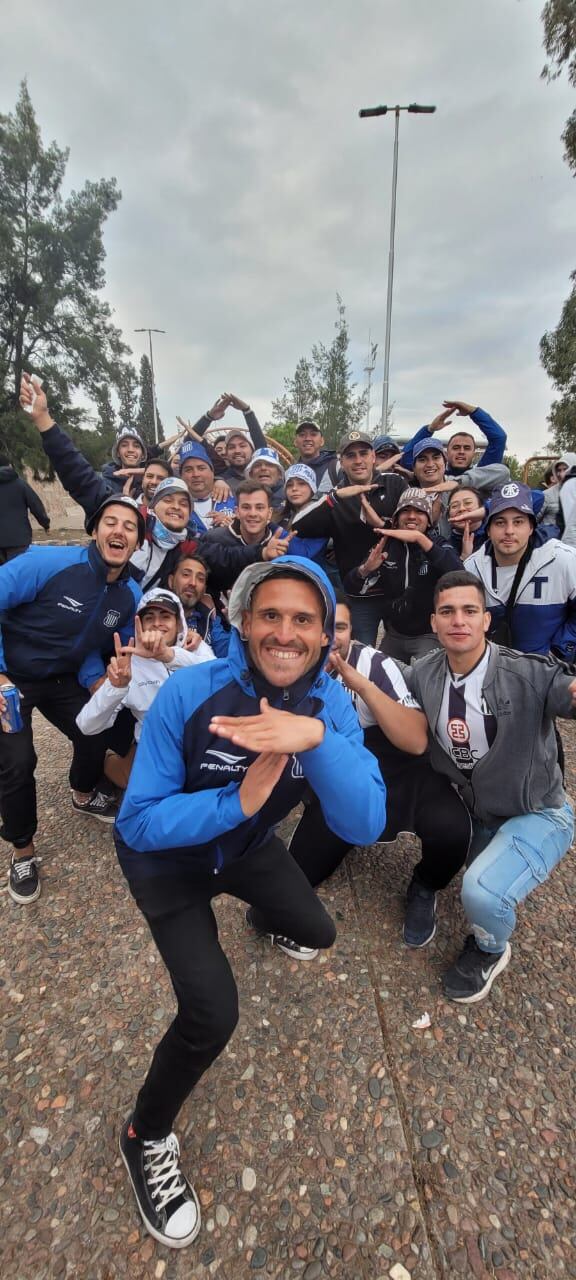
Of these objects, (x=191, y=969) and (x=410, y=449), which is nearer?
(x=191, y=969)

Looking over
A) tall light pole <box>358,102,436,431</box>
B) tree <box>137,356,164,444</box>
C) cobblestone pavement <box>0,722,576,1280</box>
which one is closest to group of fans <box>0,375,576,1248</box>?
cobblestone pavement <box>0,722,576,1280</box>

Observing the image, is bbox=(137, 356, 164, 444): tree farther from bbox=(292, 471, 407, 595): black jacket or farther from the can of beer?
the can of beer

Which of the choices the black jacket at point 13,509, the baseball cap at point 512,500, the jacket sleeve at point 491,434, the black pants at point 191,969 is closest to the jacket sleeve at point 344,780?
the black pants at point 191,969

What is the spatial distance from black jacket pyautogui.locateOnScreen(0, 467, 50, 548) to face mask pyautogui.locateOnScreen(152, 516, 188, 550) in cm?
473

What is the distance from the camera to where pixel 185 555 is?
409cm

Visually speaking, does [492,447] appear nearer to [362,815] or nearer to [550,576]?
[550,576]

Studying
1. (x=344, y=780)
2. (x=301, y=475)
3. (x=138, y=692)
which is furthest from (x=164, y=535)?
(x=344, y=780)

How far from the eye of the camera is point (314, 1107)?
207cm

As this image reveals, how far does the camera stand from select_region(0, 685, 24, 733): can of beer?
296 cm

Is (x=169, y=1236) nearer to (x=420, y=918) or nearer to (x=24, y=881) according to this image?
(x=420, y=918)

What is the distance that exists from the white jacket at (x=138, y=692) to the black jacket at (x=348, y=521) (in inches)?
63.6

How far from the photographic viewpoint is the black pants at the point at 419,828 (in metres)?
2.67

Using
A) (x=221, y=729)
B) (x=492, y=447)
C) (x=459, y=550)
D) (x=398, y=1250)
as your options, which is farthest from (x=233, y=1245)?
(x=492, y=447)

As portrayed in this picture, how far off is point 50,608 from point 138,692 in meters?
0.73
